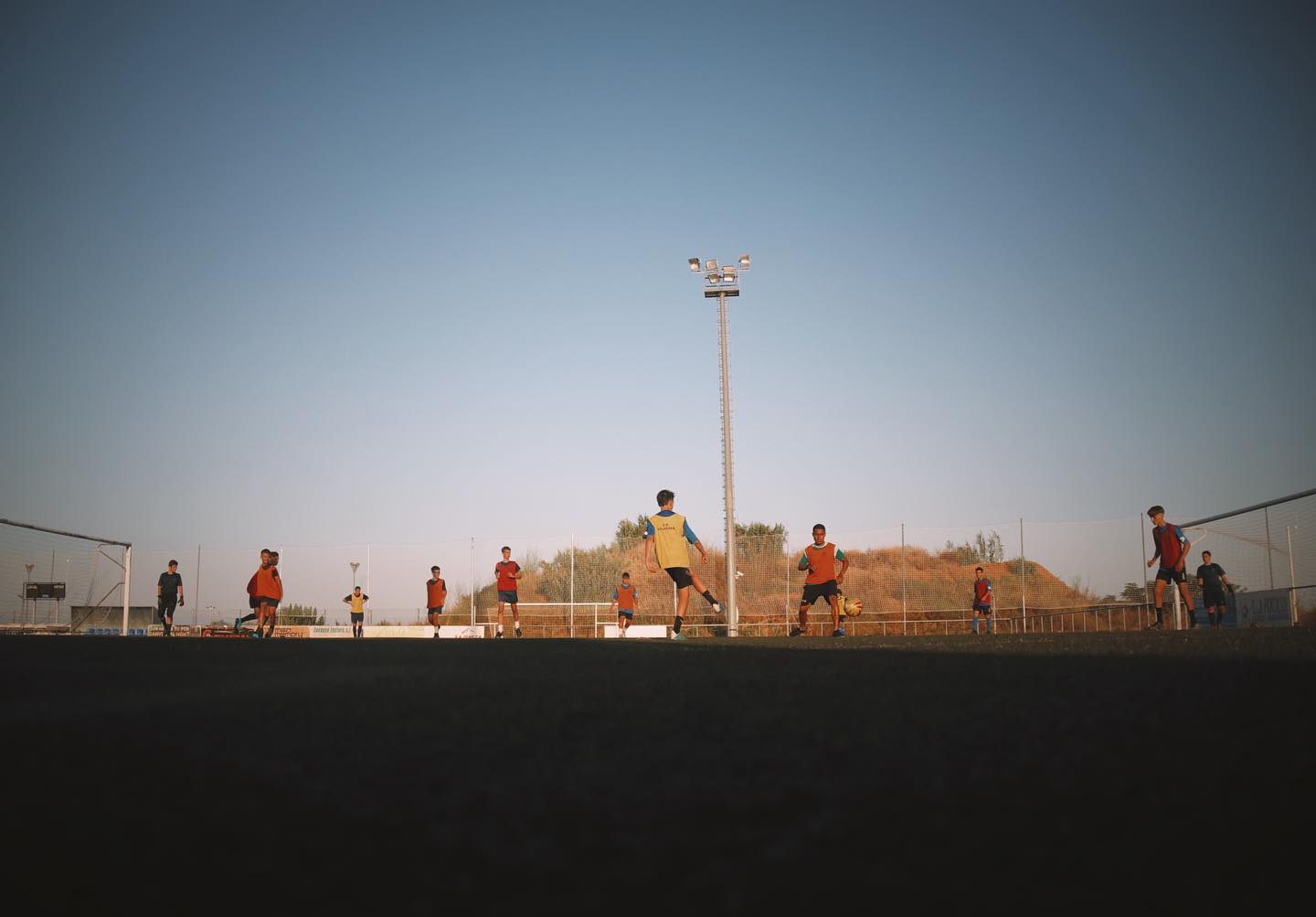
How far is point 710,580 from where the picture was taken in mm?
33438

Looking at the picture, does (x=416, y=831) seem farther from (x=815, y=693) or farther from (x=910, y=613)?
(x=910, y=613)

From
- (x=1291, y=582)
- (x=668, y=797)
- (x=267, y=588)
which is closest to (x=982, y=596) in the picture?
(x=1291, y=582)

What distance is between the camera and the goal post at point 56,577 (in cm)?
2409

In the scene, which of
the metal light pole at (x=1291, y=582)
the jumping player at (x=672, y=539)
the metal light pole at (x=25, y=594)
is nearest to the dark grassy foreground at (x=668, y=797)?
the jumping player at (x=672, y=539)

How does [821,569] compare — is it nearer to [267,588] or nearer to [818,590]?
[818,590]

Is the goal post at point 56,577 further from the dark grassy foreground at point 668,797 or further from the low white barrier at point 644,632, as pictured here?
the dark grassy foreground at point 668,797

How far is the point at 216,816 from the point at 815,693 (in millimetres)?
2773

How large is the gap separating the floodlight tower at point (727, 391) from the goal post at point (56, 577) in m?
15.4

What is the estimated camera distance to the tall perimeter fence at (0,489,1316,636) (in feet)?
80.9

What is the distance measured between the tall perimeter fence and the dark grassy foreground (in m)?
18.1

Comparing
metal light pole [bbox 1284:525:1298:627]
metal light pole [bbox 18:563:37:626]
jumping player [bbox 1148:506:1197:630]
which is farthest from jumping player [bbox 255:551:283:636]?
metal light pole [bbox 1284:525:1298:627]

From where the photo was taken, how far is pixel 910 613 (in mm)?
26891

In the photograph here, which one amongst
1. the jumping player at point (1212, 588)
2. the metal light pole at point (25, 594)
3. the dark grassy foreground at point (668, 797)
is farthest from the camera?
the metal light pole at point (25, 594)

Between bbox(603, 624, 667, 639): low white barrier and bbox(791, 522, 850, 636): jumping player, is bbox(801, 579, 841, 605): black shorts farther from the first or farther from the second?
bbox(603, 624, 667, 639): low white barrier
